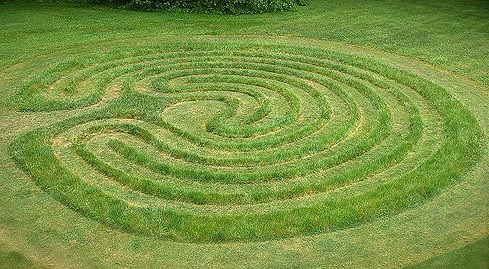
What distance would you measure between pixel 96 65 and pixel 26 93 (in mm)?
2485

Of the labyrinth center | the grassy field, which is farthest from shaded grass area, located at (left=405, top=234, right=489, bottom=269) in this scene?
the labyrinth center

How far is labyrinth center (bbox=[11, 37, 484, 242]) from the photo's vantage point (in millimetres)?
9773

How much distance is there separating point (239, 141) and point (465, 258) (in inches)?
204

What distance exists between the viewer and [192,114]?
13672mm

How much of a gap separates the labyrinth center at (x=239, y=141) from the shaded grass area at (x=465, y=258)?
1321 millimetres

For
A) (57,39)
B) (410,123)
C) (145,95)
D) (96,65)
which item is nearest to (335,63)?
(410,123)

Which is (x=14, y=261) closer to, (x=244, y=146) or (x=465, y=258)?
(x=244, y=146)

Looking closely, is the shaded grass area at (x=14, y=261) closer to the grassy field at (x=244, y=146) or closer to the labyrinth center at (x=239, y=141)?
the grassy field at (x=244, y=146)

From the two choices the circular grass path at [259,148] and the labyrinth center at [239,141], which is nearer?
the circular grass path at [259,148]

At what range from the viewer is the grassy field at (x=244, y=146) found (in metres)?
8.90

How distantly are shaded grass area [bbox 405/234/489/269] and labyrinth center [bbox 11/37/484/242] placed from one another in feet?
4.34

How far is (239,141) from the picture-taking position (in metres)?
12.2

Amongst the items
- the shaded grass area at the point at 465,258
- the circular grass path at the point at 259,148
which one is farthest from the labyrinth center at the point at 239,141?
the shaded grass area at the point at 465,258

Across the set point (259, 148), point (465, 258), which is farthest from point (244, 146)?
point (465, 258)
